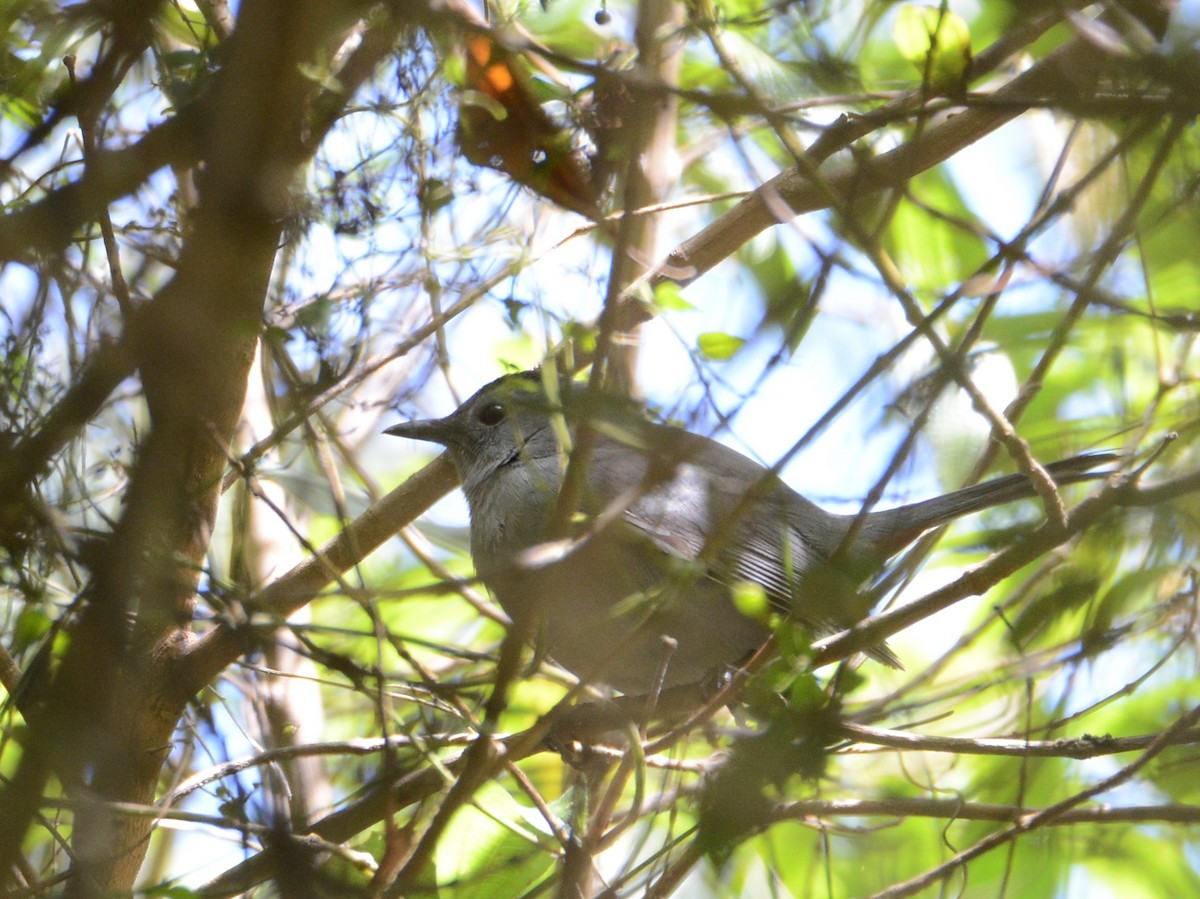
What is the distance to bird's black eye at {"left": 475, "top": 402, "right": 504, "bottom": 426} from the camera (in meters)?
4.58

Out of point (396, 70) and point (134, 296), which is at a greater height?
point (396, 70)

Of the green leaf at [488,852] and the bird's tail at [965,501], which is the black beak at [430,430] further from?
the green leaf at [488,852]

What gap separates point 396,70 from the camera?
8.94ft

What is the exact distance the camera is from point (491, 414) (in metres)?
4.62

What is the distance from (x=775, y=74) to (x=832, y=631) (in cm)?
141

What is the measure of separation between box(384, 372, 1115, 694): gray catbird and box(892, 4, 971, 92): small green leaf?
84 cm

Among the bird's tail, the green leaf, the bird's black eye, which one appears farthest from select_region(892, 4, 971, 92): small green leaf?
the bird's black eye

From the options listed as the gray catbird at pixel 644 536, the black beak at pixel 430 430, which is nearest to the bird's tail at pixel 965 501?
the gray catbird at pixel 644 536

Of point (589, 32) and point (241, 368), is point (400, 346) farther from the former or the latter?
point (589, 32)

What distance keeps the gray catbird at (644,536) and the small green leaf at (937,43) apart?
0.84 m

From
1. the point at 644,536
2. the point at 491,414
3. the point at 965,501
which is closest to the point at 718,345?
the point at 644,536

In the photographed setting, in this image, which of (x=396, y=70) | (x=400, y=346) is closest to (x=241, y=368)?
(x=400, y=346)

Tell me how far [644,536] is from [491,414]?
1594mm

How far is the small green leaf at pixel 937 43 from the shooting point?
2.13 m
